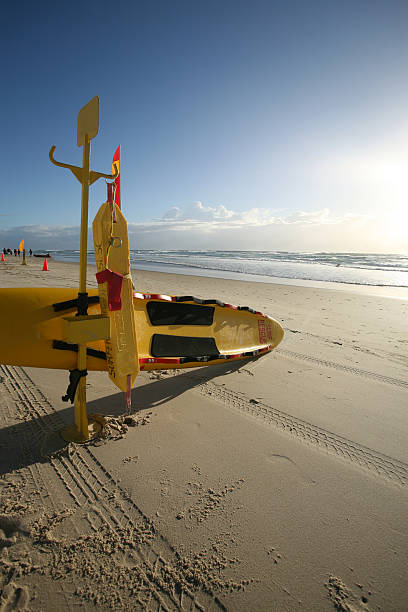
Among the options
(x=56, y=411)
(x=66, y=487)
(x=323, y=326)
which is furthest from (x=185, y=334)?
(x=323, y=326)

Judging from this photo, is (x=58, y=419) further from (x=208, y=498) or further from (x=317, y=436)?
(x=317, y=436)

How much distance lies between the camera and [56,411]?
107 inches

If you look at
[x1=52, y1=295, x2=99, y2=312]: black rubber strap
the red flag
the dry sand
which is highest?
the red flag

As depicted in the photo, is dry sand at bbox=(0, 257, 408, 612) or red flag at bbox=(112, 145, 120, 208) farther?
red flag at bbox=(112, 145, 120, 208)

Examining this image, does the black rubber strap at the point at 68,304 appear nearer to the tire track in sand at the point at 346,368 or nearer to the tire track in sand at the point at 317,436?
the tire track in sand at the point at 317,436

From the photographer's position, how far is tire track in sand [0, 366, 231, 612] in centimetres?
136

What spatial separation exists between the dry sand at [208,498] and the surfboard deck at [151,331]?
43 cm

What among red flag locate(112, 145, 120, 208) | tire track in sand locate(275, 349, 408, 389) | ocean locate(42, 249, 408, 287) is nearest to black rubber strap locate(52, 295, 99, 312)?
red flag locate(112, 145, 120, 208)

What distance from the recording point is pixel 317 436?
250 cm

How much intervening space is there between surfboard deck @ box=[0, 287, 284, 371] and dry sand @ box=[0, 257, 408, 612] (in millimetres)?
429

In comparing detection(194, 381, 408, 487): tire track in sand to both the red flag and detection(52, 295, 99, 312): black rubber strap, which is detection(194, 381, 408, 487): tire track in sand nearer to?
detection(52, 295, 99, 312): black rubber strap

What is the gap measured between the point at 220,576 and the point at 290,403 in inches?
70.3

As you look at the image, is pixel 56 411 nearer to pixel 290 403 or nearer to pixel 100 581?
pixel 100 581

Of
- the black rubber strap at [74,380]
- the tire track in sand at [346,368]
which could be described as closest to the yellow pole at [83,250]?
the black rubber strap at [74,380]
